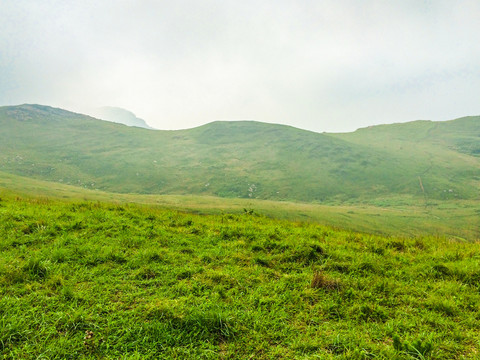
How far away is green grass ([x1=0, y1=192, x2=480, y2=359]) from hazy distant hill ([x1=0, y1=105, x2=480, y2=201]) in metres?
89.7

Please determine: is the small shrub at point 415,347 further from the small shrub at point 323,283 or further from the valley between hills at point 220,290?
the small shrub at point 323,283

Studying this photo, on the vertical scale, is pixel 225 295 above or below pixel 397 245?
above

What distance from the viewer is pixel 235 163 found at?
447 feet

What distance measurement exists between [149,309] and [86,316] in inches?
48.1

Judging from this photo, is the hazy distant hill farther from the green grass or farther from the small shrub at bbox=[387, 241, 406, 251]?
the green grass

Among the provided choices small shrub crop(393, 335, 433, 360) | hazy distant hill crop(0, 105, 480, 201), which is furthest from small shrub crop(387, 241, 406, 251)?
hazy distant hill crop(0, 105, 480, 201)

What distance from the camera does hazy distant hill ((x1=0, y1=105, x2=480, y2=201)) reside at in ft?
343

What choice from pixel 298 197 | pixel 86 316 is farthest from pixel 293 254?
pixel 298 197

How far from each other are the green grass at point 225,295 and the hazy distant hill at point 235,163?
89736mm

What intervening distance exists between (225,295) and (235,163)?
428ft

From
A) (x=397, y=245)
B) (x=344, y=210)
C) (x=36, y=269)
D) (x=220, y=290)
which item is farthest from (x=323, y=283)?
(x=344, y=210)

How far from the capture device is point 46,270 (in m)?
6.81

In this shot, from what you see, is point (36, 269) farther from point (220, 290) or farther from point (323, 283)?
point (323, 283)

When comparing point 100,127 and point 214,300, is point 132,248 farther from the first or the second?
point 100,127
